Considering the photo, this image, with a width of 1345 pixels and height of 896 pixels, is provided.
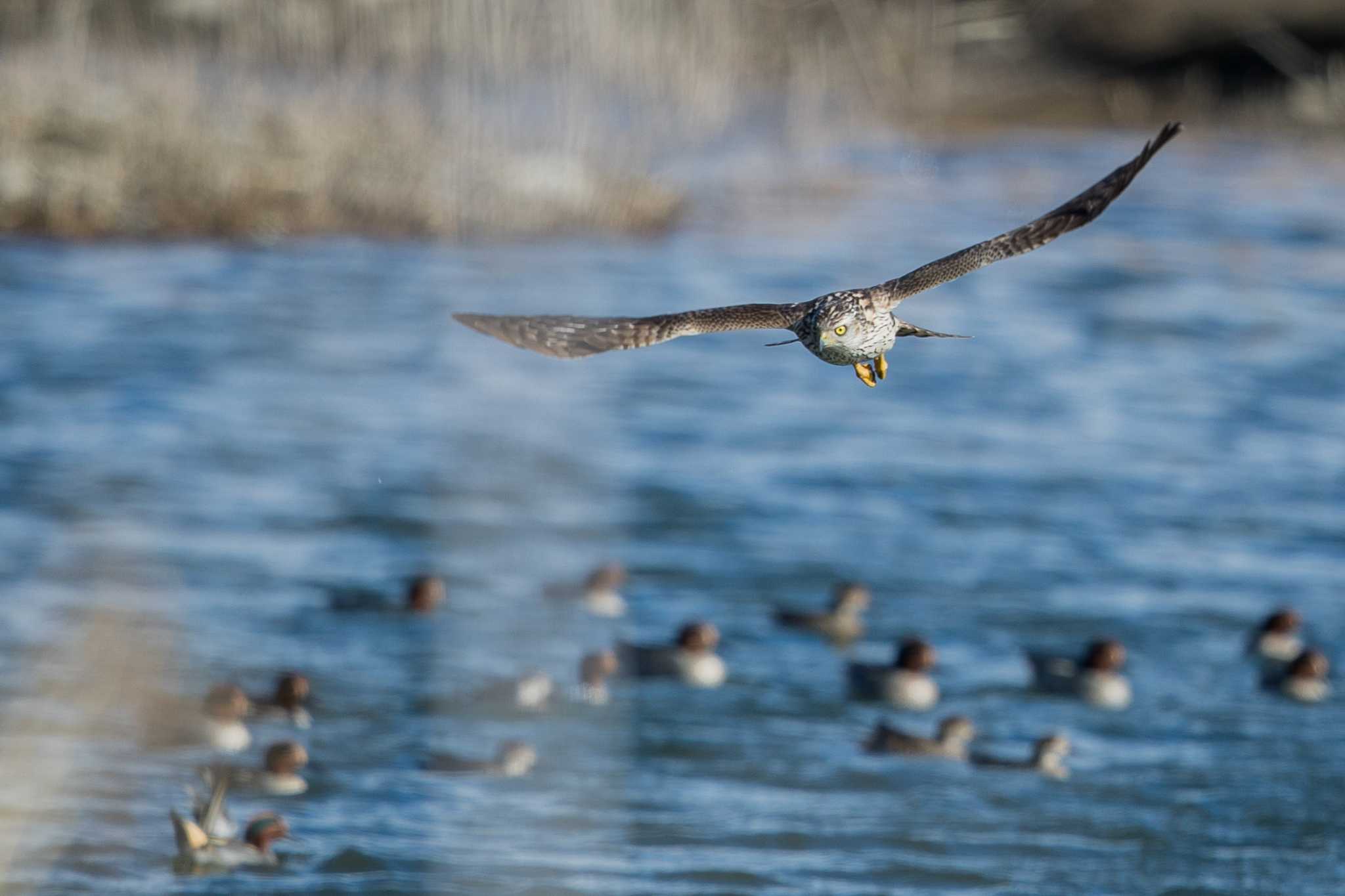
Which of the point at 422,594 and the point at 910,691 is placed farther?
the point at 422,594

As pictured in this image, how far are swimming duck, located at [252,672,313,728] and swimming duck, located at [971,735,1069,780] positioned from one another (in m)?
4.44

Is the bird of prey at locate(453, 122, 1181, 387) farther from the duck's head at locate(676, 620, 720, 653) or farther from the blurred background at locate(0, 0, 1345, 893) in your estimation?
the duck's head at locate(676, 620, 720, 653)

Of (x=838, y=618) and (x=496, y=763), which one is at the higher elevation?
(x=838, y=618)

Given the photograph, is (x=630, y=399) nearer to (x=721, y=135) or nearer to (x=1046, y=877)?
(x=721, y=135)

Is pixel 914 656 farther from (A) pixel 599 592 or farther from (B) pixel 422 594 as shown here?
(B) pixel 422 594

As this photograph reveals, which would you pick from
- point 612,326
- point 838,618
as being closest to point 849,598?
point 838,618

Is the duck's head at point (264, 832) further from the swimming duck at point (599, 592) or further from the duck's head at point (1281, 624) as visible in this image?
the duck's head at point (1281, 624)

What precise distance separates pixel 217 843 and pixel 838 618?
5.70 m

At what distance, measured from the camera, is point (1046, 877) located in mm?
10859

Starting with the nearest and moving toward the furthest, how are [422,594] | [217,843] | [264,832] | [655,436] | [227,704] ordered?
1. [217,843]
2. [264,832]
3. [227,704]
4. [422,594]
5. [655,436]

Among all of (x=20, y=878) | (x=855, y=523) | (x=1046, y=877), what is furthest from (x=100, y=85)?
(x=1046, y=877)

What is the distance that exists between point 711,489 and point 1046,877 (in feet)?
26.1

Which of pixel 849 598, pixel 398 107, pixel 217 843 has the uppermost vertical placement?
pixel 398 107

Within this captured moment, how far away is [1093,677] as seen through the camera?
1341 centimetres
